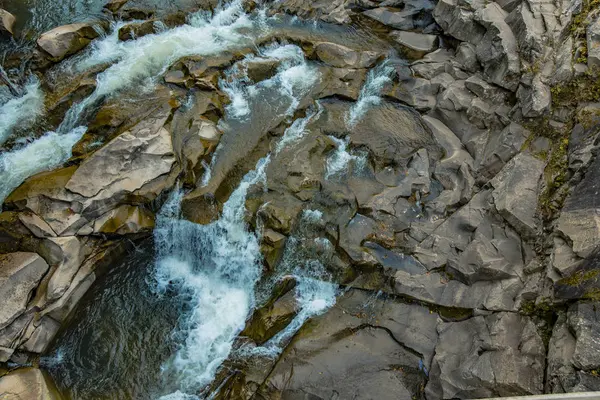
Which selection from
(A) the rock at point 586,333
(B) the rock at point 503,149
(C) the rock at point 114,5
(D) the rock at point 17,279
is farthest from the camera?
(C) the rock at point 114,5

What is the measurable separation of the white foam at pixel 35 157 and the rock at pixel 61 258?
2.02 m

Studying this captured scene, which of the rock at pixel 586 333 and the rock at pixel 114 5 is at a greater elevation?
the rock at pixel 114 5

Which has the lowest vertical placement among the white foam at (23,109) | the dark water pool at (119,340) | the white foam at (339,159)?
the dark water pool at (119,340)

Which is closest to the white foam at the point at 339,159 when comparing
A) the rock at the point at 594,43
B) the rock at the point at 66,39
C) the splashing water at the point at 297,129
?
the splashing water at the point at 297,129

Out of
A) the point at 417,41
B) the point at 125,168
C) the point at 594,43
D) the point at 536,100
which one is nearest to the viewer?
the point at 594,43

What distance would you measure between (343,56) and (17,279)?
11.1 meters

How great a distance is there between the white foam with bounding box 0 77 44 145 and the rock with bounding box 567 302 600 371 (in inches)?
539

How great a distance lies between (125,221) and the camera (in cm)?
1021

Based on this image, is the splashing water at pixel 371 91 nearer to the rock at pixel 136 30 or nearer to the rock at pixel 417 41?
the rock at pixel 417 41

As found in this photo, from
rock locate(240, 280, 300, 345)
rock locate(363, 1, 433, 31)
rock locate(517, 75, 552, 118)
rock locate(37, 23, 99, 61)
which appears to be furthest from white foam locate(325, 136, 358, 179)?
rock locate(37, 23, 99, 61)

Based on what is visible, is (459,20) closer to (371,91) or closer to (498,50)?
(498,50)

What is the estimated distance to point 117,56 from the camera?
13422 mm

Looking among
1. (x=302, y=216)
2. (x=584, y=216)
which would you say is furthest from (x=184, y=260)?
(x=584, y=216)

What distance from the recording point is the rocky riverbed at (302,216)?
843 cm
